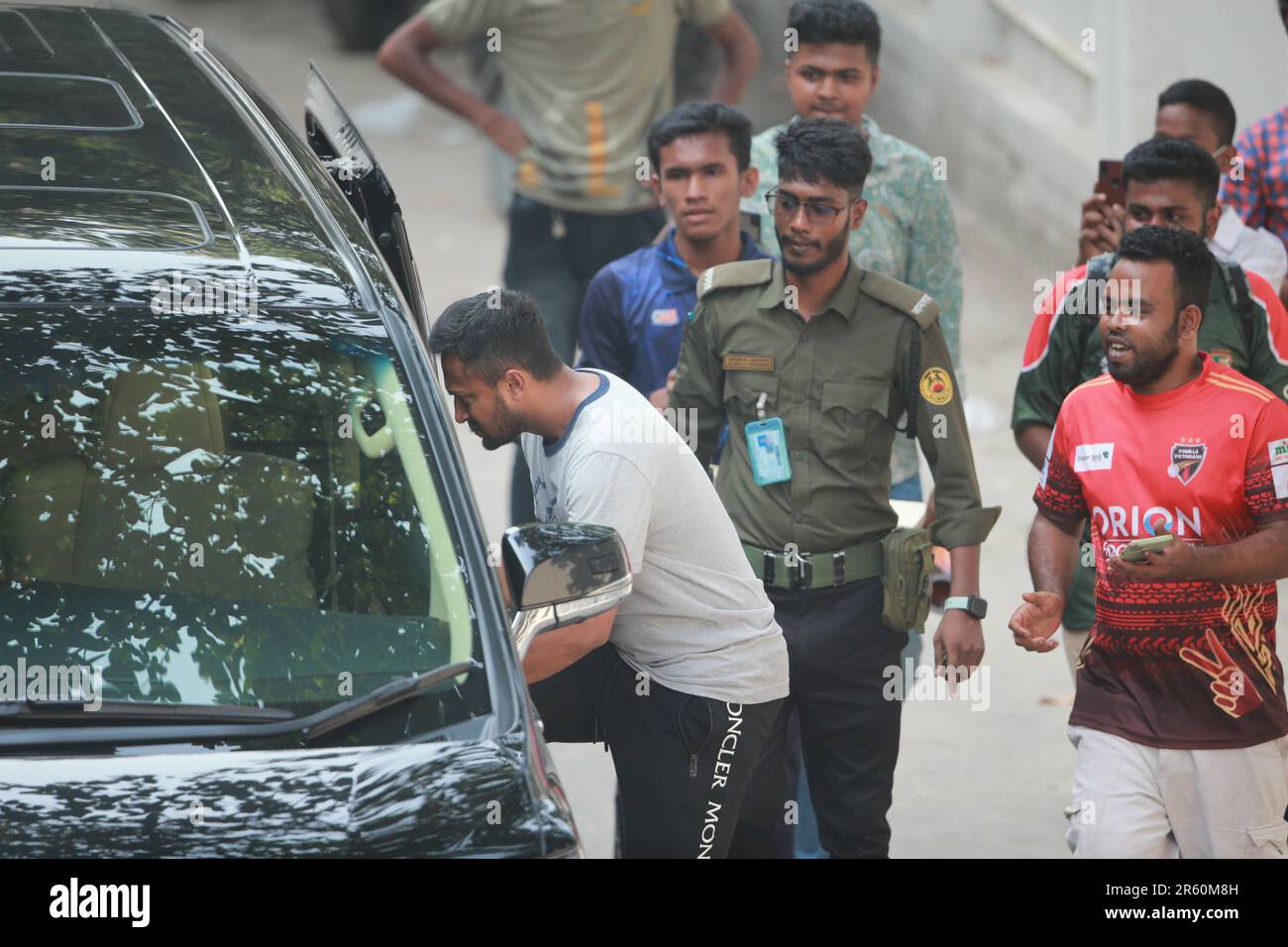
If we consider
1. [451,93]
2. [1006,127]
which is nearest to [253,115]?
[451,93]

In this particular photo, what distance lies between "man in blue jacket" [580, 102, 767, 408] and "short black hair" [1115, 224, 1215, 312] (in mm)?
1443

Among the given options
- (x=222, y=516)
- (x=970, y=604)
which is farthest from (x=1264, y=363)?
(x=222, y=516)

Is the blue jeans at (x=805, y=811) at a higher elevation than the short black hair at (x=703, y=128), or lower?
lower

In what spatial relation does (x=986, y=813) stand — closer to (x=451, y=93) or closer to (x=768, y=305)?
(x=768, y=305)

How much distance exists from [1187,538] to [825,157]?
1289 millimetres

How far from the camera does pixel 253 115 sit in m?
4.19

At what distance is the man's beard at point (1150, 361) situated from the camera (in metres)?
4.09

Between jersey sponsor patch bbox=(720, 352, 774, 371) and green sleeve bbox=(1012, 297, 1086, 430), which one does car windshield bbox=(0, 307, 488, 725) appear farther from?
green sleeve bbox=(1012, 297, 1086, 430)

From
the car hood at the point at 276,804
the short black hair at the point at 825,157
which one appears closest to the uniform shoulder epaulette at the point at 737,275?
the short black hair at the point at 825,157

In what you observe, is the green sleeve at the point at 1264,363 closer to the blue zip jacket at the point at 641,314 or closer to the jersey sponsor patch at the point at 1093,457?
the jersey sponsor patch at the point at 1093,457

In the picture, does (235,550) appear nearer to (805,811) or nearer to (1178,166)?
(805,811)

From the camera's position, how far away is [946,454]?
15.2ft

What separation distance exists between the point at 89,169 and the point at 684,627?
1.54 metres

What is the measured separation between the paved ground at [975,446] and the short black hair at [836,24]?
1926 mm
